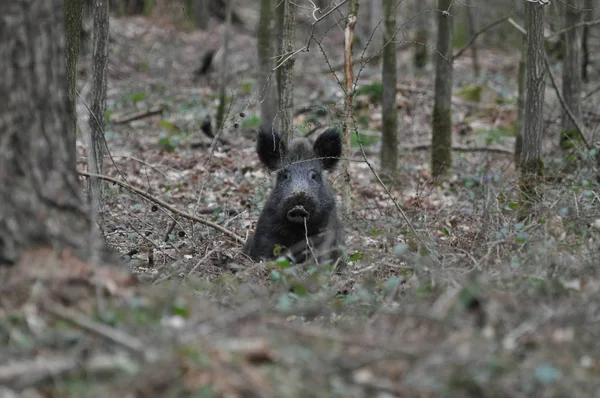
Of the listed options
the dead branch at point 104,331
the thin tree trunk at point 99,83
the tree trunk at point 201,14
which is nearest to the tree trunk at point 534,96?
the thin tree trunk at point 99,83

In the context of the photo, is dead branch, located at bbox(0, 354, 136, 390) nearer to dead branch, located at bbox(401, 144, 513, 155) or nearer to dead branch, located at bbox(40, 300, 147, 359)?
dead branch, located at bbox(40, 300, 147, 359)

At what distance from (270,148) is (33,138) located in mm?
5161

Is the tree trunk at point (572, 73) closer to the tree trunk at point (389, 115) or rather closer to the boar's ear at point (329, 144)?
the tree trunk at point (389, 115)

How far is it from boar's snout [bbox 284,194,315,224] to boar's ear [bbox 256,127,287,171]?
30.2 inches

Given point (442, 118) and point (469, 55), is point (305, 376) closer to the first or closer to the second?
point (442, 118)

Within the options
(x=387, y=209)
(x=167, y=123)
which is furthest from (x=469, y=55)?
(x=387, y=209)

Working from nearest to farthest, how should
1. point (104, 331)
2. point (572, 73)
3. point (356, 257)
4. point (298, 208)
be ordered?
point (104, 331) → point (356, 257) → point (298, 208) → point (572, 73)

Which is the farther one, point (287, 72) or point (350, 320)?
point (287, 72)

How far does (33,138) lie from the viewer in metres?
4.62

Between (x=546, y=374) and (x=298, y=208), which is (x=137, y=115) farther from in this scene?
(x=546, y=374)

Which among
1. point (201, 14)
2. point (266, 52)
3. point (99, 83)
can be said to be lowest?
point (99, 83)

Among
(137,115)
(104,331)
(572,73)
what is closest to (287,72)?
(572,73)

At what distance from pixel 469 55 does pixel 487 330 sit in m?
23.4

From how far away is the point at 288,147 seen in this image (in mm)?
9758
